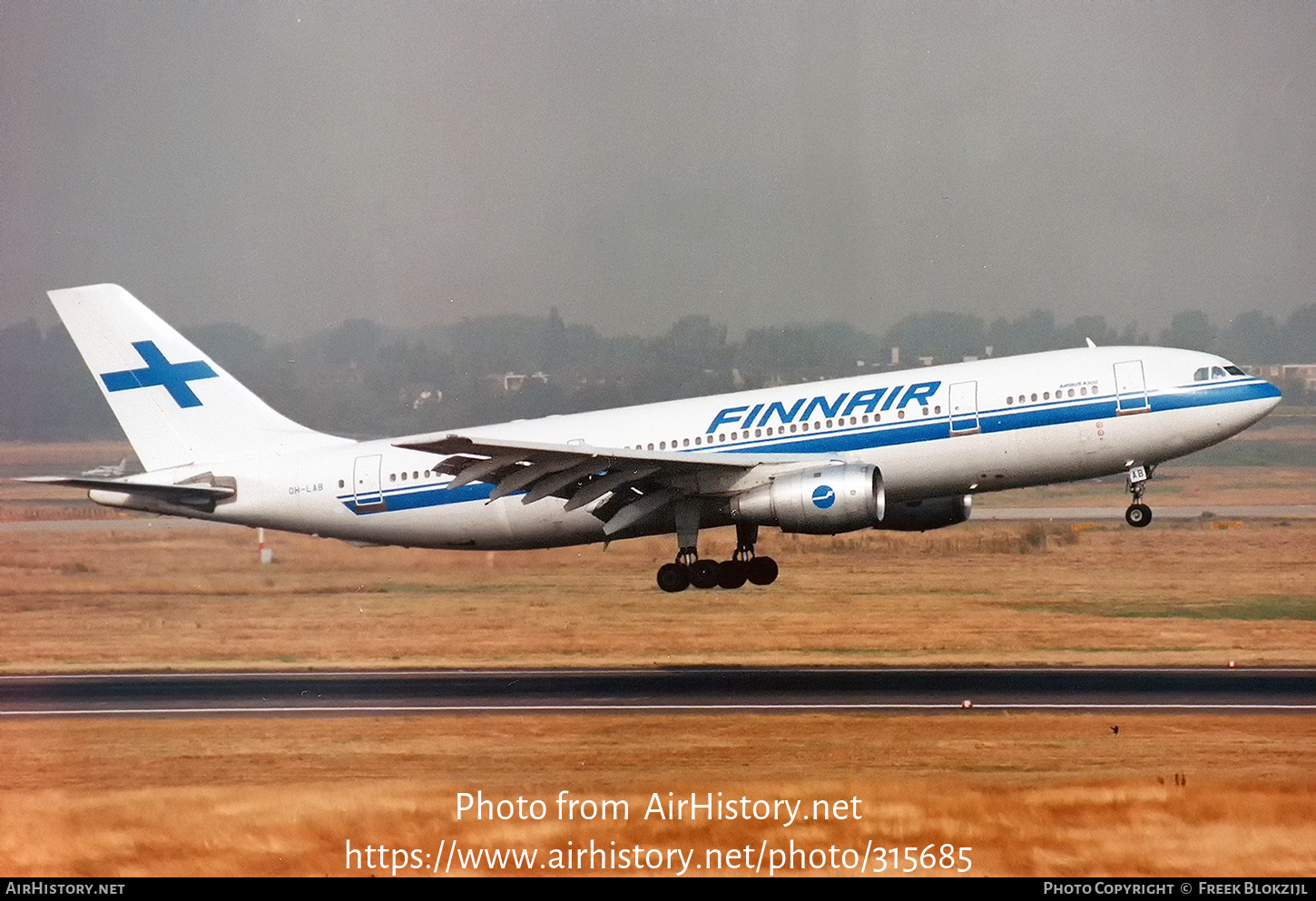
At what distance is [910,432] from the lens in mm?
30906

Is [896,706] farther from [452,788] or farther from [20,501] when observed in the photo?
[20,501]

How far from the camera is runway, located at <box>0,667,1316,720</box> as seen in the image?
27.3 m

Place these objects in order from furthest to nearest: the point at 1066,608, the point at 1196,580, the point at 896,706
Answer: the point at 1196,580
the point at 1066,608
the point at 896,706

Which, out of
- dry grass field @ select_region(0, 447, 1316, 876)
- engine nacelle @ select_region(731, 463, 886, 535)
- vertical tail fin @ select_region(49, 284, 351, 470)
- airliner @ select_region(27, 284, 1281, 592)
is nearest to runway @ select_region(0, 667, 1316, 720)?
dry grass field @ select_region(0, 447, 1316, 876)

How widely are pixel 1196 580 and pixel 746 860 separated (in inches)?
1041

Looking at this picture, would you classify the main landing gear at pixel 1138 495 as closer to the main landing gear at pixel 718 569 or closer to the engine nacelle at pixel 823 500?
the engine nacelle at pixel 823 500

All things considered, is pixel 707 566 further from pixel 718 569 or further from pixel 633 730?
pixel 633 730

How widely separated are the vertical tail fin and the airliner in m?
0.04

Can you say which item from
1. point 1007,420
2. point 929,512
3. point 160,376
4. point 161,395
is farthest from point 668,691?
point 160,376

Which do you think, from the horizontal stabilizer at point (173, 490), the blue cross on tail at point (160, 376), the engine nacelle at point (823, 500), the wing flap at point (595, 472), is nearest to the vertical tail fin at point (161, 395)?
the blue cross on tail at point (160, 376)

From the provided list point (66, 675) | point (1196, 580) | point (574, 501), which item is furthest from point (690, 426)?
point (1196, 580)

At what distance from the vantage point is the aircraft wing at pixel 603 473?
30172mm

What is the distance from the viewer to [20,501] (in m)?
55.8
